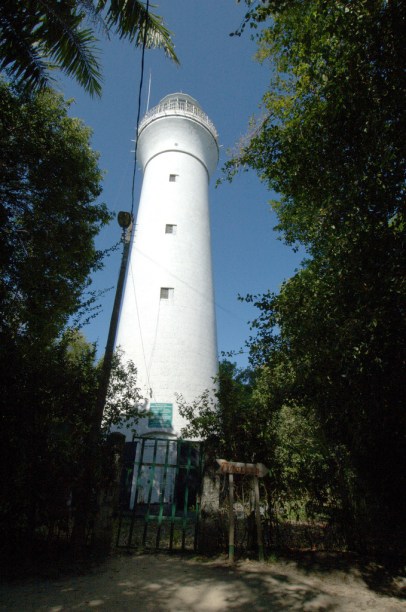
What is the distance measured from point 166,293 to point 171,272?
0.91 metres

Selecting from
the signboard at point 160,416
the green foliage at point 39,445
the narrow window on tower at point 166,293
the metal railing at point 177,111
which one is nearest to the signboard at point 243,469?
the green foliage at point 39,445

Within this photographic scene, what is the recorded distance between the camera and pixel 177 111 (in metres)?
18.0

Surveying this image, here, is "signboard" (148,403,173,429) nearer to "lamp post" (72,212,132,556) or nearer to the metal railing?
"lamp post" (72,212,132,556)

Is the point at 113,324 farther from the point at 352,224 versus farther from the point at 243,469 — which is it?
the point at 352,224

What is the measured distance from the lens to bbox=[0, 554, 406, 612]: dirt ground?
166 inches

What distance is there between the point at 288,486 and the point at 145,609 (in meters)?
3.67

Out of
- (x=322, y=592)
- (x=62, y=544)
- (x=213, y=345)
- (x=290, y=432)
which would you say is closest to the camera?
(x=322, y=592)

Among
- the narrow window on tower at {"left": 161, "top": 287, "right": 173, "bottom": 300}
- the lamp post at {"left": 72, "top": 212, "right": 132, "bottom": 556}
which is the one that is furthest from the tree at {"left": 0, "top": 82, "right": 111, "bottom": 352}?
the narrow window on tower at {"left": 161, "top": 287, "right": 173, "bottom": 300}

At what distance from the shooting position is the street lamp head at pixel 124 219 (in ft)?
26.2

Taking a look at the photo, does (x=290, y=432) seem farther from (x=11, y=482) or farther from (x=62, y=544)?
(x=11, y=482)

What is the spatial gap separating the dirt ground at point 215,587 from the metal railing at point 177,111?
18.4 m

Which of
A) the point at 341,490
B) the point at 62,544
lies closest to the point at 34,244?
the point at 62,544

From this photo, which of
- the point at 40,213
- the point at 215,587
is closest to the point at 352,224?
the point at 215,587

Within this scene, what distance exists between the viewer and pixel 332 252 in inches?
233
